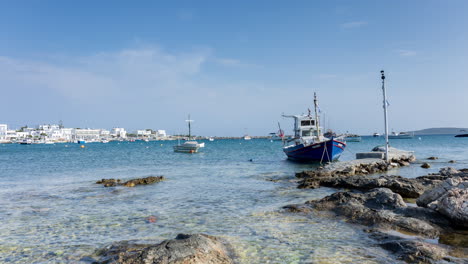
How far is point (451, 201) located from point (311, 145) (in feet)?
86.8

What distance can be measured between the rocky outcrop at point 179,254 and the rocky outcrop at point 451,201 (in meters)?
5.85

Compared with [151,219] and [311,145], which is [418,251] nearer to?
[151,219]

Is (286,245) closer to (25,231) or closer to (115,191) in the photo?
(25,231)

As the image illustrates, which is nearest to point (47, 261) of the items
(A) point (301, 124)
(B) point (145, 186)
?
(B) point (145, 186)

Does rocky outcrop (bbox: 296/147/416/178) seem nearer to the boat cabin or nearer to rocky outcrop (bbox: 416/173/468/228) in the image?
rocky outcrop (bbox: 416/173/468/228)

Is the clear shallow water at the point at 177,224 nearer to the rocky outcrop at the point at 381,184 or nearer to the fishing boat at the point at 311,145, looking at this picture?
the rocky outcrop at the point at 381,184

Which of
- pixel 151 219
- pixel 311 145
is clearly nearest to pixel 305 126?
pixel 311 145

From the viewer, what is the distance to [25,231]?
32.4 ft

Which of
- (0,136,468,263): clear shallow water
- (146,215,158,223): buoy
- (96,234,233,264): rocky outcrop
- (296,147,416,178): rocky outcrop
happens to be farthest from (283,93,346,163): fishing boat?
(96,234,233,264): rocky outcrop

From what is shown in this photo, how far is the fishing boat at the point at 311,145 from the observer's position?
114 ft

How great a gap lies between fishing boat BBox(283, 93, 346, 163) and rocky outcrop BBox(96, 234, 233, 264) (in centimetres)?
2851

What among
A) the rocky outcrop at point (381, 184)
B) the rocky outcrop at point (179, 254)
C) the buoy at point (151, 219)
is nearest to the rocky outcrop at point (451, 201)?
the rocky outcrop at point (381, 184)

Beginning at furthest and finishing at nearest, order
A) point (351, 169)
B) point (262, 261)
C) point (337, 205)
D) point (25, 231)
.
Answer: point (351, 169) < point (337, 205) < point (25, 231) < point (262, 261)

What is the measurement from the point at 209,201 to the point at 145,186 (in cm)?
662
